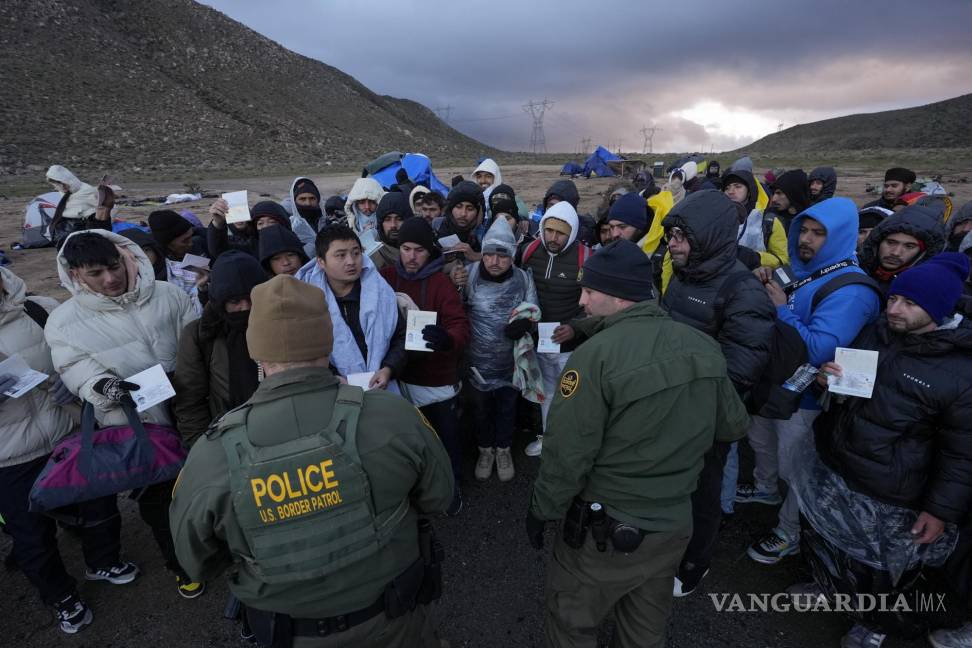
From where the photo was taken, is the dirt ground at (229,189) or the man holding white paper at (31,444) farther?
the dirt ground at (229,189)

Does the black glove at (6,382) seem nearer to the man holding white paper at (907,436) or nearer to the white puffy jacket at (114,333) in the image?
the white puffy jacket at (114,333)

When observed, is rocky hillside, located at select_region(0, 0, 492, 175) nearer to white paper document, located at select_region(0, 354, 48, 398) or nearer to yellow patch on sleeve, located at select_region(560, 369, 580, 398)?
white paper document, located at select_region(0, 354, 48, 398)

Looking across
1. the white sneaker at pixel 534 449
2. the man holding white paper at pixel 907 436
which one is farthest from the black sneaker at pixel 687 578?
the white sneaker at pixel 534 449

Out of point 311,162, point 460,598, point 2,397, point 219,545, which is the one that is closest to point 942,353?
point 460,598

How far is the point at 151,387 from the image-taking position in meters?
2.66

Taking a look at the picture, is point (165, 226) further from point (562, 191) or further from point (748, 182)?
point (748, 182)

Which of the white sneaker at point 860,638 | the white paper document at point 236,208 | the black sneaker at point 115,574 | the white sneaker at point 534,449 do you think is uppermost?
the white paper document at point 236,208

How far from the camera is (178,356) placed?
279 centimetres

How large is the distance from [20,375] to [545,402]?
12.1ft

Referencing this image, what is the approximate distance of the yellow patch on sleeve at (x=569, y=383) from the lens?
6.72 feet

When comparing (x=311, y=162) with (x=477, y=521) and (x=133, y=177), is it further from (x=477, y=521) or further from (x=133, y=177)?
(x=477, y=521)

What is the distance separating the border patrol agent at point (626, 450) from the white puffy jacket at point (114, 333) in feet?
8.58

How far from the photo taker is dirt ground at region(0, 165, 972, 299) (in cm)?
1062

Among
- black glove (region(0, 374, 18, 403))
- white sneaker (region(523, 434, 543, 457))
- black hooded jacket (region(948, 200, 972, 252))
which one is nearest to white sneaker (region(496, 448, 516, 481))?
white sneaker (region(523, 434, 543, 457))
